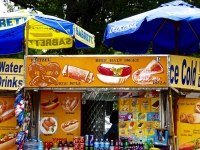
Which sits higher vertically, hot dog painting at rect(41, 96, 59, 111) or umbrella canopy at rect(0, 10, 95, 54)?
umbrella canopy at rect(0, 10, 95, 54)

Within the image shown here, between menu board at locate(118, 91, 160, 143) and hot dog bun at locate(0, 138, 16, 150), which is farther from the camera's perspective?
hot dog bun at locate(0, 138, 16, 150)

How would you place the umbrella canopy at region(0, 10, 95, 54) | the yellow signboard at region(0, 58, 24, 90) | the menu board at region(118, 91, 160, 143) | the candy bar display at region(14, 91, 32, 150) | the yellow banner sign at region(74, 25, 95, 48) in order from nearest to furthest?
the candy bar display at region(14, 91, 32, 150)
the menu board at region(118, 91, 160, 143)
the yellow signboard at region(0, 58, 24, 90)
the yellow banner sign at region(74, 25, 95, 48)
the umbrella canopy at region(0, 10, 95, 54)

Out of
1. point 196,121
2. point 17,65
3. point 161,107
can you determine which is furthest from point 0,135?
point 196,121

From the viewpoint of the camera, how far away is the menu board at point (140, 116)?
8.12 metres

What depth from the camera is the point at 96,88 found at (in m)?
7.92

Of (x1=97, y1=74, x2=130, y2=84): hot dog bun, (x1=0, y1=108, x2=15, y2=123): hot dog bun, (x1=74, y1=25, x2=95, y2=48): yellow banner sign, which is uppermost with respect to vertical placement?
(x1=74, y1=25, x2=95, y2=48): yellow banner sign

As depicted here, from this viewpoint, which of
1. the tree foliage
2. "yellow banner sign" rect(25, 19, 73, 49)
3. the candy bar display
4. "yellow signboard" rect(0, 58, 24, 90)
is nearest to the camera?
the candy bar display

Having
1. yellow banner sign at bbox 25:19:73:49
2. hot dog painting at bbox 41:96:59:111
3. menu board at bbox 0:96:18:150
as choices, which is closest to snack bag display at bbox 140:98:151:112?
hot dog painting at bbox 41:96:59:111

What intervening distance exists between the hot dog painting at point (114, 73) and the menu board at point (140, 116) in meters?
0.54

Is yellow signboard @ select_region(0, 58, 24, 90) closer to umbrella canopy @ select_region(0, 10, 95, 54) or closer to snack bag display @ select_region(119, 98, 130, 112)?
umbrella canopy @ select_region(0, 10, 95, 54)

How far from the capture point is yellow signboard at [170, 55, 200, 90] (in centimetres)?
795

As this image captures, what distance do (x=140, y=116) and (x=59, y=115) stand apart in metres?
1.70

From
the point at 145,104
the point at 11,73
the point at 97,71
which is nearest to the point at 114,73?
the point at 97,71

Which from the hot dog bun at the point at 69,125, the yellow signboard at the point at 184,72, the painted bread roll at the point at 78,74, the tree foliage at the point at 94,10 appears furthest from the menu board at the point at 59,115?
the tree foliage at the point at 94,10
